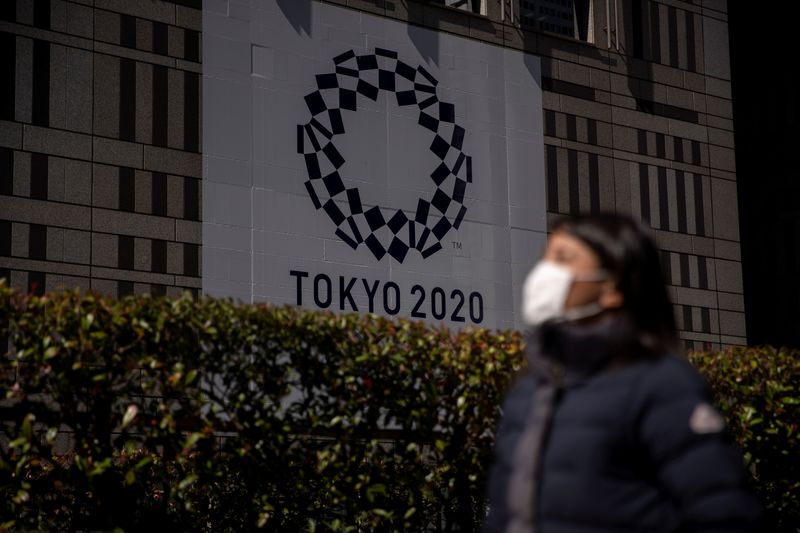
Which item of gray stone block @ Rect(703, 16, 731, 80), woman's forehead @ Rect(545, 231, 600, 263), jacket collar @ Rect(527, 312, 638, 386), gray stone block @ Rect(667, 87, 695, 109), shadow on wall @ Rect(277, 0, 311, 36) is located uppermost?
gray stone block @ Rect(703, 16, 731, 80)

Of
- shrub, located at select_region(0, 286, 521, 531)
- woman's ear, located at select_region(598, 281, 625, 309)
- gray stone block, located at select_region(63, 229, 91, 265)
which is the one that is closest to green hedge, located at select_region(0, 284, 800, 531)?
shrub, located at select_region(0, 286, 521, 531)

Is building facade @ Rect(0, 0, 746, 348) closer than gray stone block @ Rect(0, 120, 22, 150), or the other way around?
gray stone block @ Rect(0, 120, 22, 150)

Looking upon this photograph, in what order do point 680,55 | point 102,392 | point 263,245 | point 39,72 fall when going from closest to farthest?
1. point 102,392
2. point 39,72
3. point 263,245
4. point 680,55

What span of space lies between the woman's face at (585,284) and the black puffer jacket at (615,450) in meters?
0.06

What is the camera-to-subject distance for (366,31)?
52.7 ft

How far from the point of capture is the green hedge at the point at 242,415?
6.80 meters

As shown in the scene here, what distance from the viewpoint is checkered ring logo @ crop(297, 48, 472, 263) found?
15445 mm

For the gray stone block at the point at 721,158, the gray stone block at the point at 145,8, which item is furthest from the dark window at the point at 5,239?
the gray stone block at the point at 721,158

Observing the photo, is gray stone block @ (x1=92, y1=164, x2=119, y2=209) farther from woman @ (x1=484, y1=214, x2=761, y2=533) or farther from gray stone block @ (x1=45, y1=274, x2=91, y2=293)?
woman @ (x1=484, y1=214, x2=761, y2=533)

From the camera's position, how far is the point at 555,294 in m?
2.96

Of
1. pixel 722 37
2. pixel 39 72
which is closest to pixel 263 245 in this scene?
pixel 39 72

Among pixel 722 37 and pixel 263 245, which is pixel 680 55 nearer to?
pixel 722 37

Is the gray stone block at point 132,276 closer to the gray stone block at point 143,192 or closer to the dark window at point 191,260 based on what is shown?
the dark window at point 191,260

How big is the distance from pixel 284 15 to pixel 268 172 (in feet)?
6.98
